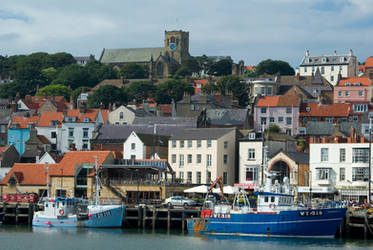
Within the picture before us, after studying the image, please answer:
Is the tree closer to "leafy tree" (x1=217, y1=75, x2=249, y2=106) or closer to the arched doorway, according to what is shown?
"leafy tree" (x1=217, y1=75, x2=249, y2=106)

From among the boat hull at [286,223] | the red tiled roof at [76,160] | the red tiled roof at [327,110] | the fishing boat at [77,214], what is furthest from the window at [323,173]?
the red tiled roof at [327,110]

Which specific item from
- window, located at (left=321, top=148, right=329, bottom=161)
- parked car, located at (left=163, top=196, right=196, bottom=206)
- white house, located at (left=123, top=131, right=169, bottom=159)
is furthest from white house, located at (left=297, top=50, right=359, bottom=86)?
parked car, located at (left=163, top=196, right=196, bottom=206)

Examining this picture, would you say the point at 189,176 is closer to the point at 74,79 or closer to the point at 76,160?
the point at 76,160

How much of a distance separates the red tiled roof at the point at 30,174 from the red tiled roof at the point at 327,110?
45300mm

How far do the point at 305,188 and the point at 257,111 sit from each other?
43.1 metres

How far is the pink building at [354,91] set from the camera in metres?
135

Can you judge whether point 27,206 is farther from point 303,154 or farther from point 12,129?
point 12,129

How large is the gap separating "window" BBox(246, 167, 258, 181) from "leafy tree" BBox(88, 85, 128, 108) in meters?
65.1

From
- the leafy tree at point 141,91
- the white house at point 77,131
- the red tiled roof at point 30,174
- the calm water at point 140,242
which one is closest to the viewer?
the calm water at point 140,242

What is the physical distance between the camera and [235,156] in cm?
8788

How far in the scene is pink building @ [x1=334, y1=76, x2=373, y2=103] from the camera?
134875 millimetres

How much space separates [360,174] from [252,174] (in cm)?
1216

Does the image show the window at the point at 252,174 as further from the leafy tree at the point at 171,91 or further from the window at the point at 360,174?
the leafy tree at the point at 171,91

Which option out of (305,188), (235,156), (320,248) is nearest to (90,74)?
(235,156)
